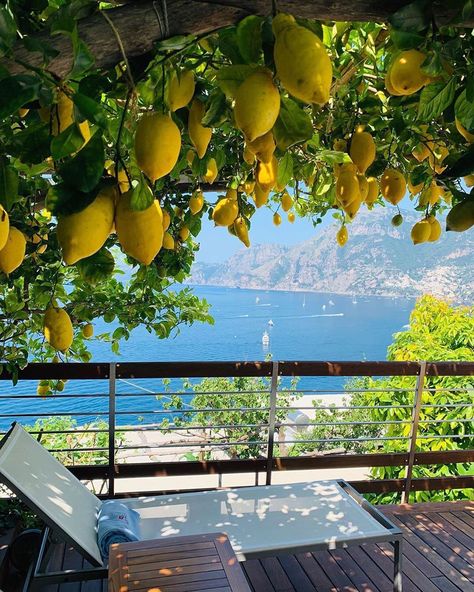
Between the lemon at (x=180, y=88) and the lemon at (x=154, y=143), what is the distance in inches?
4.3

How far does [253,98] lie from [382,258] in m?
40.7

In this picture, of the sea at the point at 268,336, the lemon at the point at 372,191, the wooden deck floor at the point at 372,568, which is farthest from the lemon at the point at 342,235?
the sea at the point at 268,336

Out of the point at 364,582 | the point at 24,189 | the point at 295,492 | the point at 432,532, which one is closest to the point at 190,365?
the point at 295,492

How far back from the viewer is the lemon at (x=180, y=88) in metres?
0.61

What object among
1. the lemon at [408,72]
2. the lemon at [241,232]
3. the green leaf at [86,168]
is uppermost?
the lemon at [408,72]

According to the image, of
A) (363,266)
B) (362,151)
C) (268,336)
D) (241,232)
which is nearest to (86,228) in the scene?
(362,151)

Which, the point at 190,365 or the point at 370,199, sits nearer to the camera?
the point at 370,199

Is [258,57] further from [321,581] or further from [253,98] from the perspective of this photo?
[321,581]

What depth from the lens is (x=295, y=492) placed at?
271 centimetres

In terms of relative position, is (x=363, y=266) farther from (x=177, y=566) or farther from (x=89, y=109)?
(x=89, y=109)

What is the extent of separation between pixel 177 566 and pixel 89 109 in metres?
1.50

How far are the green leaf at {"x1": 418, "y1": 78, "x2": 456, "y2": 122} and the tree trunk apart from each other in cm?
10

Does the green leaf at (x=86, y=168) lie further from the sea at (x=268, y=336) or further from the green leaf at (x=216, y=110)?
the sea at (x=268, y=336)

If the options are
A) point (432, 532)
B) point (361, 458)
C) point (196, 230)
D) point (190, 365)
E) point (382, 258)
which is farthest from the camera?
point (382, 258)
